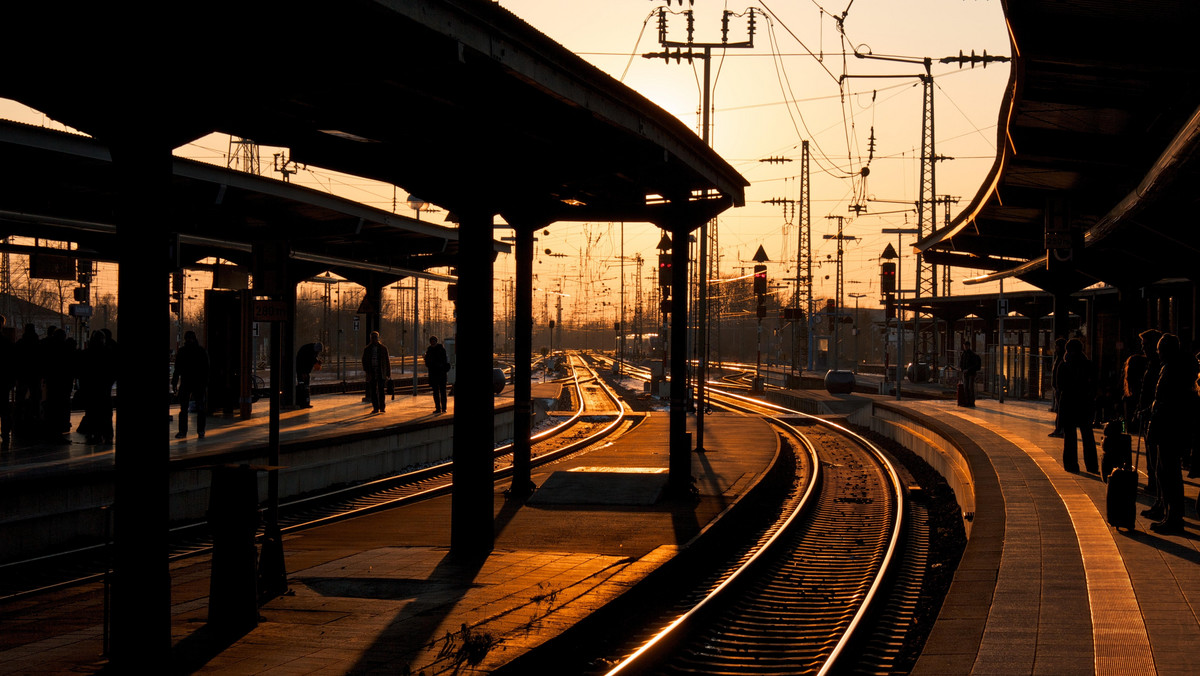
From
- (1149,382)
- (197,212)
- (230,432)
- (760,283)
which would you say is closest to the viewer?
(1149,382)

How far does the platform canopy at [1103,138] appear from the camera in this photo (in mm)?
10055

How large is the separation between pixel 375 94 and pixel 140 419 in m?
→ 3.59

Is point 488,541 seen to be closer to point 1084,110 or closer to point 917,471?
point 1084,110

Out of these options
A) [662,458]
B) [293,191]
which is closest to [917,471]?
[662,458]

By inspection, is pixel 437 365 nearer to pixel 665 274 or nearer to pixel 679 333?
pixel 665 274

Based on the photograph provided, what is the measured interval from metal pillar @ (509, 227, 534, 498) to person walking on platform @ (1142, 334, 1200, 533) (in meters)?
7.13

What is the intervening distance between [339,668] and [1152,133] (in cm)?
1281

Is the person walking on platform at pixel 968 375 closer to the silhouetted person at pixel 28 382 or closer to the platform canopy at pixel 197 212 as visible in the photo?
the platform canopy at pixel 197 212

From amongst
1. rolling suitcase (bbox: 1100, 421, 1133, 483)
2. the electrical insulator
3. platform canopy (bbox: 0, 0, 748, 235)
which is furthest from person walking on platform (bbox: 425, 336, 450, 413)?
the electrical insulator

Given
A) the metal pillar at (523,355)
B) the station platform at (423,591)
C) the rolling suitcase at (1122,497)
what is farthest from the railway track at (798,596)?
the metal pillar at (523,355)

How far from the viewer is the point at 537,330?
181 meters

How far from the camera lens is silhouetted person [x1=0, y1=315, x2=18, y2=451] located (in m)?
14.7

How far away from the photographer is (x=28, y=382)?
16.2 m

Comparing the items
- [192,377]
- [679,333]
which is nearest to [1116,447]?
[679,333]
